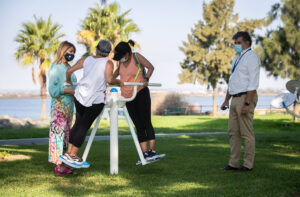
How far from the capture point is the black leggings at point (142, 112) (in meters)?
6.45

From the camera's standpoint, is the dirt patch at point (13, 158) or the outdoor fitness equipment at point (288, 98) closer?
the outdoor fitness equipment at point (288, 98)

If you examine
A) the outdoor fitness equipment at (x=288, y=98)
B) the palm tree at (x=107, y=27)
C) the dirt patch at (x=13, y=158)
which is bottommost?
the dirt patch at (x=13, y=158)

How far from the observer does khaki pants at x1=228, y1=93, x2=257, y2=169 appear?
6512 mm

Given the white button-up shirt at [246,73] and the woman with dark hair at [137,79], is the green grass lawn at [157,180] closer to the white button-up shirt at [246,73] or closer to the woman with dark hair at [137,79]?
the woman with dark hair at [137,79]

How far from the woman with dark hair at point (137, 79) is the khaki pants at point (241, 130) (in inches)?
47.0

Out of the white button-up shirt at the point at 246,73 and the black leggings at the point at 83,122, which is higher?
the white button-up shirt at the point at 246,73

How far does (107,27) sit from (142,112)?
29046 mm

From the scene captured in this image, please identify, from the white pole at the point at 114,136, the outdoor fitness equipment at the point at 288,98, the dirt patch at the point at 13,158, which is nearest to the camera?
the white pole at the point at 114,136

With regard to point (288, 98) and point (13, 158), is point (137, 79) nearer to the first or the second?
point (288, 98)

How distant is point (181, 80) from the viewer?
50281 millimetres

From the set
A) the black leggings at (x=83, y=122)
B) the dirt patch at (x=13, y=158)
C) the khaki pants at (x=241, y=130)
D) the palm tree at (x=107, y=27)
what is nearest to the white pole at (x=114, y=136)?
the black leggings at (x=83, y=122)

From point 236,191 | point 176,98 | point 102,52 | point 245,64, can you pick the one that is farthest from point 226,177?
point 176,98

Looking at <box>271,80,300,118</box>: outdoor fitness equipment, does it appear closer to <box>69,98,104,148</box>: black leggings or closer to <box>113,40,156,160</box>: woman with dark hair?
<box>113,40,156,160</box>: woman with dark hair

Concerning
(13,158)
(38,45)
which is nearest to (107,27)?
(38,45)
